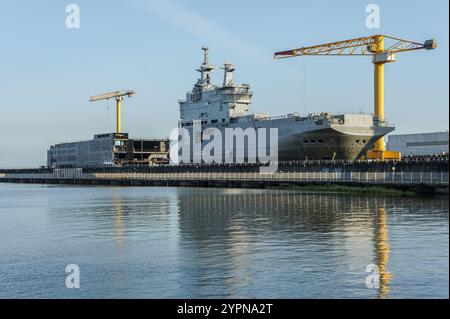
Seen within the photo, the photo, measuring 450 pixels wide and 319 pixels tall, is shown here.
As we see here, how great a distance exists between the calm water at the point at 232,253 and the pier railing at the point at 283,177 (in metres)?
18.4

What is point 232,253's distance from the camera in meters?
26.2

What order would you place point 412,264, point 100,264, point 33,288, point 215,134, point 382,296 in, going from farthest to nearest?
point 215,134 → point 100,264 → point 412,264 → point 33,288 → point 382,296

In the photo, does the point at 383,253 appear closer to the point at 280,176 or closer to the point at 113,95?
the point at 280,176

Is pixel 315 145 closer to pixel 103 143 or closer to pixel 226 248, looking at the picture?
pixel 226 248

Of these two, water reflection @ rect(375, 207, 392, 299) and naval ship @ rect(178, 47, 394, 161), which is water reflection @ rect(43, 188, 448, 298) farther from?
naval ship @ rect(178, 47, 394, 161)

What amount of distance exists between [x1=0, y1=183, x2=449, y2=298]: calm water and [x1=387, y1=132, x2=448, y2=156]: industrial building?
96.9 meters

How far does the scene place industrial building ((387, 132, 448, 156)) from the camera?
13688cm

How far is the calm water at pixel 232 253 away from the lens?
65.4 ft

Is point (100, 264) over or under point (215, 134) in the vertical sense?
under

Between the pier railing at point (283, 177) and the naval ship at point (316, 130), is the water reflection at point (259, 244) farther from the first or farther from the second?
the naval ship at point (316, 130)

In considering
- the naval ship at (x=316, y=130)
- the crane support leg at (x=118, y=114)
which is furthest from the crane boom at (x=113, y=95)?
the naval ship at (x=316, y=130)
